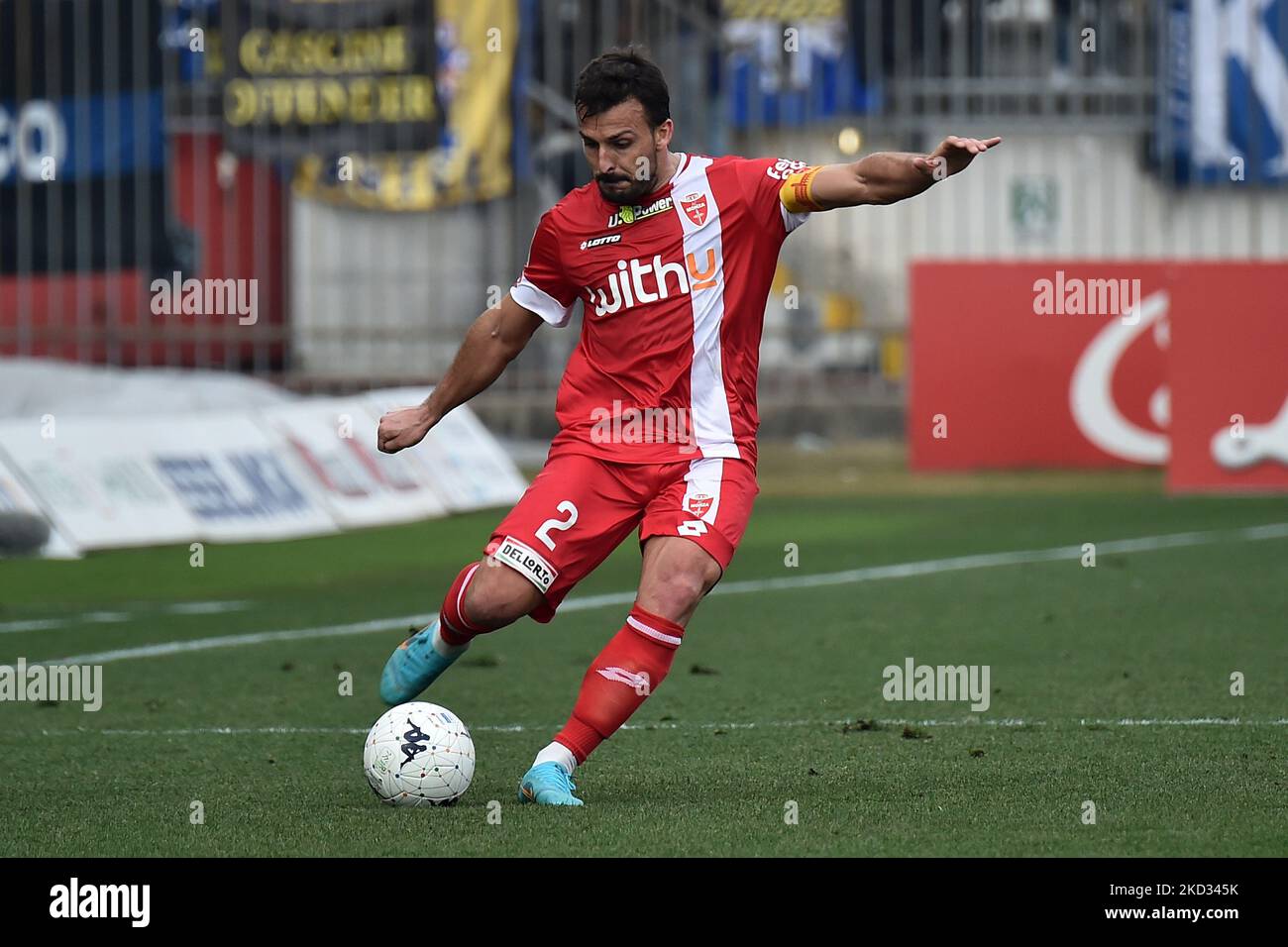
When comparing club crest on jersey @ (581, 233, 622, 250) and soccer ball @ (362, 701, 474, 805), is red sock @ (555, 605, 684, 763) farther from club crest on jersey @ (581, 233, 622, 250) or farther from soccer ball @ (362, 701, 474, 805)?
club crest on jersey @ (581, 233, 622, 250)

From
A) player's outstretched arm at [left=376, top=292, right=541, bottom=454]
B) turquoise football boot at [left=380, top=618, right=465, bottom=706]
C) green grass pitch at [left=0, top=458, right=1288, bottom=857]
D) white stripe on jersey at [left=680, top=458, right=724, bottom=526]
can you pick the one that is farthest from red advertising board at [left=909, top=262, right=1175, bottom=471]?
turquoise football boot at [left=380, top=618, right=465, bottom=706]

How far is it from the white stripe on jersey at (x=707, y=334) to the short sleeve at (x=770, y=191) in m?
0.10

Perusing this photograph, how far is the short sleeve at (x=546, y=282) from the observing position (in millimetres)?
5930

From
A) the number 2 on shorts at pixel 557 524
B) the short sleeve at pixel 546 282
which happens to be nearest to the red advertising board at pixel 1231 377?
the short sleeve at pixel 546 282

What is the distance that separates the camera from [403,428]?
6016mm

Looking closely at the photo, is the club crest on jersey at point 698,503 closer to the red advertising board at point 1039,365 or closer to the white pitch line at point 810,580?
the white pitch line at point 810,580

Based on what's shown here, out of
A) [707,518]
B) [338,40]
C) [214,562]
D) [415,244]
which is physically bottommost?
[214,562]

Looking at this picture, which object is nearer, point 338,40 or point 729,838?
point 729,838

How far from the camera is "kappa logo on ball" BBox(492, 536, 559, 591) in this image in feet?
18.5
